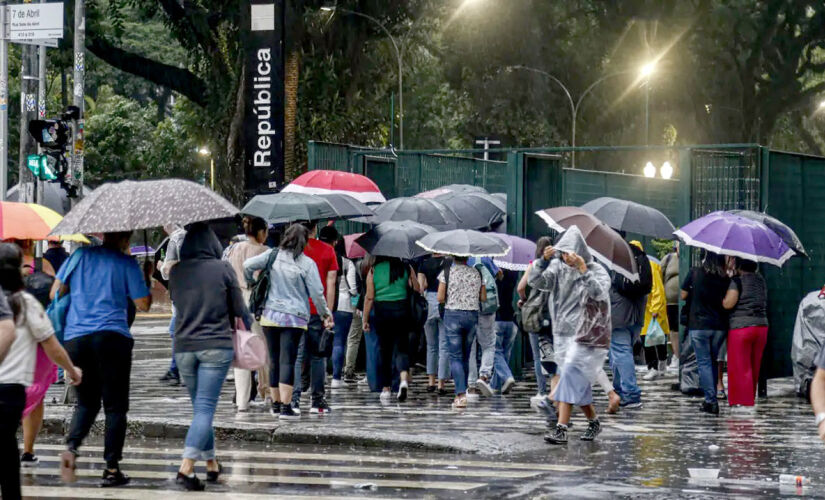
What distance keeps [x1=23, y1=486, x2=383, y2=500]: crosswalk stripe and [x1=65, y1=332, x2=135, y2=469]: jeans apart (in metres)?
0.28

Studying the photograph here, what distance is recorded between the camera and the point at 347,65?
29.5m

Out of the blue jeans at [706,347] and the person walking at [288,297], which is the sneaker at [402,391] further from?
the blue jeans at [706,347]

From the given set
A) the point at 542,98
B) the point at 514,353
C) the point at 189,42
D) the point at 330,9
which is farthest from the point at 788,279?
the point at 542,98

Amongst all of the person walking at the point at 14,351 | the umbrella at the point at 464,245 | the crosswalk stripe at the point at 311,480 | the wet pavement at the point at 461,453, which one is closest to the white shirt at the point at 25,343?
the person walking at the point at 14,351

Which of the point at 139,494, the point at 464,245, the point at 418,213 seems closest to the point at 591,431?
the point at 464,245

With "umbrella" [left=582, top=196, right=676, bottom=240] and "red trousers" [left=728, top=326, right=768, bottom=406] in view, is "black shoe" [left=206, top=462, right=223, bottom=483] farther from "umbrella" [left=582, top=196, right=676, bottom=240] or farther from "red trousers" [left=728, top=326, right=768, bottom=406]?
"umbrella" [left=582, top=196, right=676, bottom=240]

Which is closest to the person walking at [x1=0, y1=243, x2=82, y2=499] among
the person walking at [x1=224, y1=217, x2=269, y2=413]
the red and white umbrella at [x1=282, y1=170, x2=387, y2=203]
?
the person walking at [x1=224, y1=217, x2=269, y2=413]

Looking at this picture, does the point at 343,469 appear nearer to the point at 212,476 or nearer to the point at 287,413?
the point at 212,476

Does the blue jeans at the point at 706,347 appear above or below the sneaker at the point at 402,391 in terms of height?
above

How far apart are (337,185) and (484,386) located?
2.92 meters

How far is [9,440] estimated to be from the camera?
7.86 m

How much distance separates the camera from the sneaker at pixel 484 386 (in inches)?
629

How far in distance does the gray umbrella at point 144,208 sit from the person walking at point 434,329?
21.8ft

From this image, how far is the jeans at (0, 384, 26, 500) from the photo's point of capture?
7.83m
